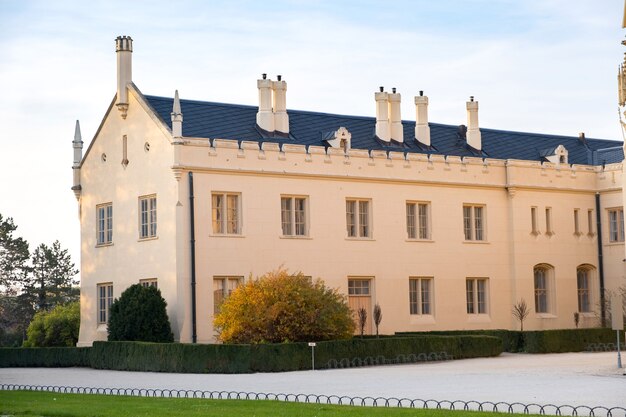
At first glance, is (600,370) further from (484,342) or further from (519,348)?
(519,348)

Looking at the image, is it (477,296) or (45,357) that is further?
(477,296)

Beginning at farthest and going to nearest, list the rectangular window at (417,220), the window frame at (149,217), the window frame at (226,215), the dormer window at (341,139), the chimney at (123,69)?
the rectangular window at (417,220) → the dormer window at (341,139) → the chimney at (123,69) → the window frame at (149,217) → the window frame at (226,215)

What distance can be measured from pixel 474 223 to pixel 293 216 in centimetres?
942

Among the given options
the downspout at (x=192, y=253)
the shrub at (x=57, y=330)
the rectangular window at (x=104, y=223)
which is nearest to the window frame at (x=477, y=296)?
the downspout at (x=192, y=253)

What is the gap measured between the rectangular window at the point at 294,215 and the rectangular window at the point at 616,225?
1566 centimetres

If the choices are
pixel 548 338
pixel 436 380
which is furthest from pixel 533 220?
pixel 436 380

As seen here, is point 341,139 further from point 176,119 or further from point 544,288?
point 544,288

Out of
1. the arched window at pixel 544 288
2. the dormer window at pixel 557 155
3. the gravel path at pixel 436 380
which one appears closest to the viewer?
the gravel path at pixel 436 380

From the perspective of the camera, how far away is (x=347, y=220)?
155 feet

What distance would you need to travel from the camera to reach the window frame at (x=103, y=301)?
1834 inches

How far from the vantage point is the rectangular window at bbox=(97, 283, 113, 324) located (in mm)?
46594

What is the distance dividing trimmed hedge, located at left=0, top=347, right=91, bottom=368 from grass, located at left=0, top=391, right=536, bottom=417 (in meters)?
17.0

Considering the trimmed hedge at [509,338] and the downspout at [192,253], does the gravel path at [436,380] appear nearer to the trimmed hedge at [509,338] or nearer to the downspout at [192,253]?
the downspout at [192,253]

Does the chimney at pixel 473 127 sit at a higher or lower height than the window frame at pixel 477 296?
higher
